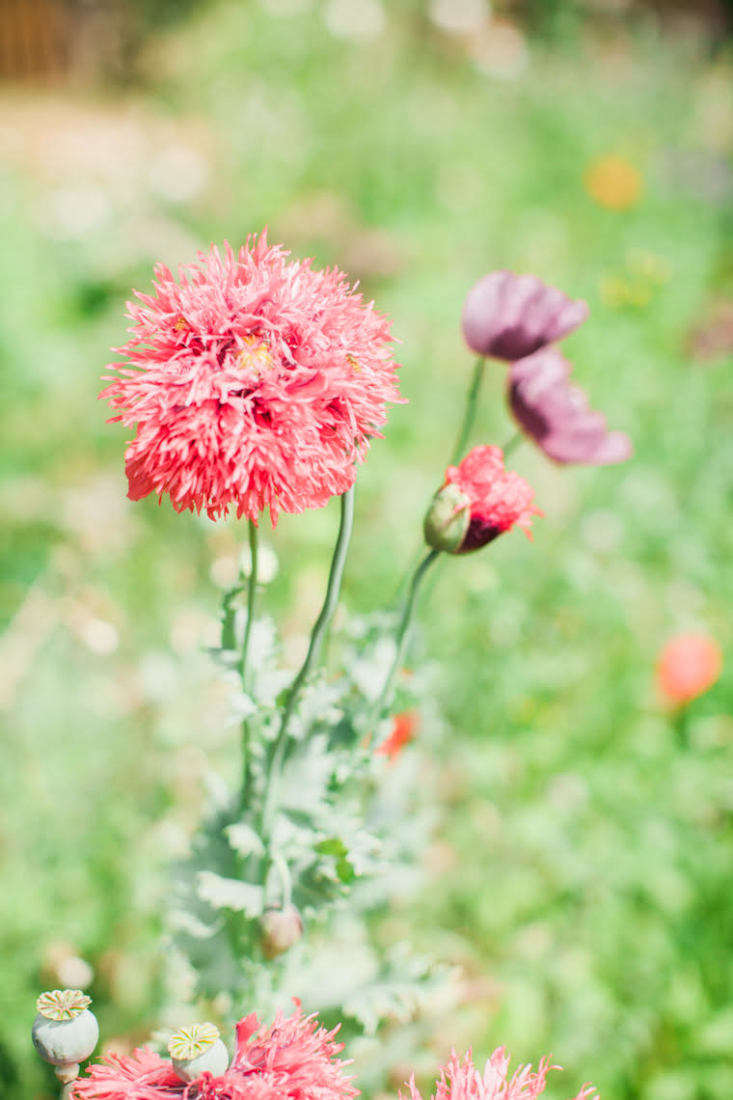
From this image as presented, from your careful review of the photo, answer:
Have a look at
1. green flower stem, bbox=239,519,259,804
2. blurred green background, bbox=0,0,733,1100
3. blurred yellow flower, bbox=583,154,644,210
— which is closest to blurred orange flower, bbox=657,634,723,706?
blurred green background, bbox=0,0,733,1100

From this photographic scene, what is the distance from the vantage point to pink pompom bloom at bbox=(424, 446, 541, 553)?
2.64 feet

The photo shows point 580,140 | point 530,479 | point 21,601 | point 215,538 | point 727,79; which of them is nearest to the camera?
point 21,601

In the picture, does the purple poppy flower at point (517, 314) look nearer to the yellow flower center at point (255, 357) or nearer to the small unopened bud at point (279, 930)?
the yellow flower center at point (255, 357)

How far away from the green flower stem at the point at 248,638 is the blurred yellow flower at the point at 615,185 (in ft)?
11.9

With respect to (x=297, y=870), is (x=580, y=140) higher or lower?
higher

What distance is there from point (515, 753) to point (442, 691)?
0.24 meters

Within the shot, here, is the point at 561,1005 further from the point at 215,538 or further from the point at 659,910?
the point at 215,538

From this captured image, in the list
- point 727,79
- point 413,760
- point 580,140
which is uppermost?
point 727,79

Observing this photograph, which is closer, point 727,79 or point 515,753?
point 515,753

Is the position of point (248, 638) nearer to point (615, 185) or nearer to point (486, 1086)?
point (486, 1086)

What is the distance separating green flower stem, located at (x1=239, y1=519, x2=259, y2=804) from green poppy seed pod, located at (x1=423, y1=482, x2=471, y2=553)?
0.57ft

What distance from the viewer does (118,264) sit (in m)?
3.39

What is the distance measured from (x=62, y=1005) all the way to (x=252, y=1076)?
17 cm

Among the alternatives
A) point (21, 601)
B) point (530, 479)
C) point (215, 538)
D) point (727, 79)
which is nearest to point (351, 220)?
point (530, 479)
